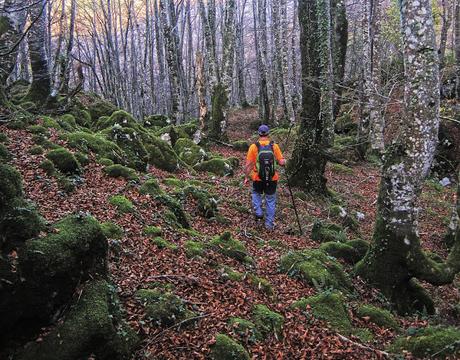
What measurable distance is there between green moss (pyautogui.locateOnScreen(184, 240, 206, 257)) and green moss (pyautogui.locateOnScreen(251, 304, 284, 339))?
1.50 metres

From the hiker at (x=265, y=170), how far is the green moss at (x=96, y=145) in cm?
339

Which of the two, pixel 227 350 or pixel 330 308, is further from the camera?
pixel 330 308

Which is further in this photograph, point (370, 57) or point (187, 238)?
point (370, 57)

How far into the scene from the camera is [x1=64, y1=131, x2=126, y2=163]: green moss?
9625mm

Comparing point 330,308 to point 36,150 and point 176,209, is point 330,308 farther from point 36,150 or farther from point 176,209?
point 36,150

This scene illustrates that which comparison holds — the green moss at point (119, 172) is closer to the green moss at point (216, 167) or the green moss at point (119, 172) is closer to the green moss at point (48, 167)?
the green moss at point (48, 167)

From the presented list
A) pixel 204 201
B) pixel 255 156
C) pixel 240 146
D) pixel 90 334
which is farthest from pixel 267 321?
pixel 240 146

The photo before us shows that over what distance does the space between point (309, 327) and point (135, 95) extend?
1099 inches

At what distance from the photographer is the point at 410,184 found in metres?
6.46

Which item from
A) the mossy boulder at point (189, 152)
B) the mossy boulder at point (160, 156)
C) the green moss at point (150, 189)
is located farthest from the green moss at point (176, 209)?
the mossy boulder at point (189, 152)

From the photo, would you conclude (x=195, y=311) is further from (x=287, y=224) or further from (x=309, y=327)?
(x=287, y=224)

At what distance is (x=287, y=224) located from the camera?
396 inches

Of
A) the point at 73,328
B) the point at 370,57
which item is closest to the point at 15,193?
the point at 73,328

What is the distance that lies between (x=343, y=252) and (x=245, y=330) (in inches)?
155
